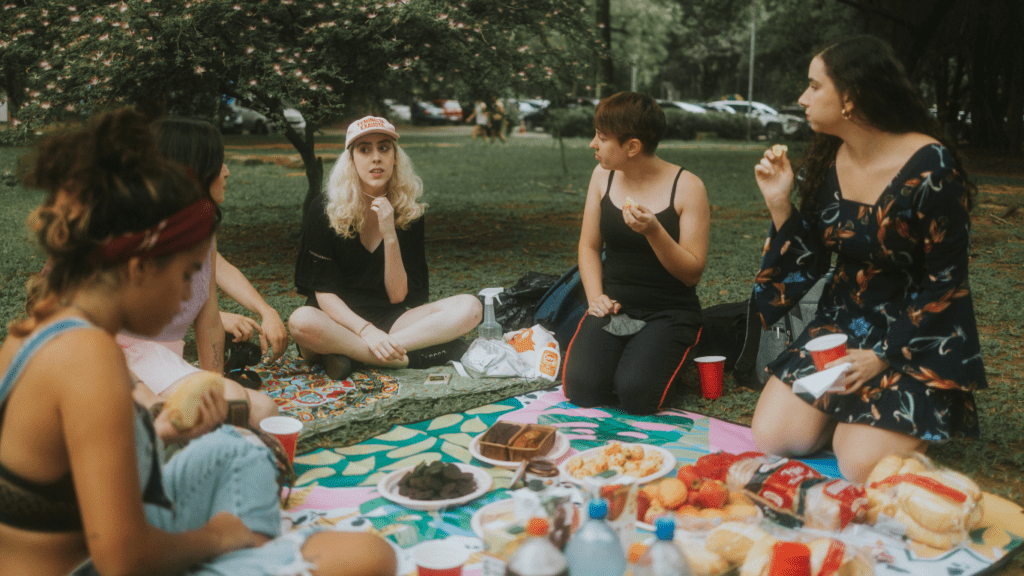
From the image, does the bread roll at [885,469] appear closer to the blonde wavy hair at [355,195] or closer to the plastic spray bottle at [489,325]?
the plastic spray bottle at [489,325]

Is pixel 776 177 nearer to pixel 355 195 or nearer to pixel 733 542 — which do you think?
pixel 733 542

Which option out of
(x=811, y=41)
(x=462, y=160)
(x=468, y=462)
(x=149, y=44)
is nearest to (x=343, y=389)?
(x=468, y=462)

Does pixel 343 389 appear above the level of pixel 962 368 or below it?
below

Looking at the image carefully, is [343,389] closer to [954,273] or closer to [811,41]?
[954,273]

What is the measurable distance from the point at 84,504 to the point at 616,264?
10.5 ft

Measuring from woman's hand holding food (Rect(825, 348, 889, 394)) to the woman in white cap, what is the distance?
7.02 feet

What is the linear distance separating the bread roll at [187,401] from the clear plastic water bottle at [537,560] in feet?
3.08

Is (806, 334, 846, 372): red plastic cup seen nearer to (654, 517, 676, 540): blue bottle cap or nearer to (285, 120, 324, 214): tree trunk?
(654, 517, 676, 540): blue bottle cap

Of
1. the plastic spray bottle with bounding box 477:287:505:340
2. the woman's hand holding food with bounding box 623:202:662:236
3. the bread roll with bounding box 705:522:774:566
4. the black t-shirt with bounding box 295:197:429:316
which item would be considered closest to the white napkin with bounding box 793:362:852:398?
the bread roll with bounding box 705:522:774:566

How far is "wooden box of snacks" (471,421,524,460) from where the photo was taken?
3.28 m

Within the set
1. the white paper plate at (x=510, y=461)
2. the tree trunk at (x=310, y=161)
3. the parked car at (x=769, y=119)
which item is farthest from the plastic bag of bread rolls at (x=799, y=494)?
the parked car at (x=769, y=119)

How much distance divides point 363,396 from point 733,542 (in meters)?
2.24

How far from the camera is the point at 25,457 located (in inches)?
61.2

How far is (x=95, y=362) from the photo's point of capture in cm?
152
